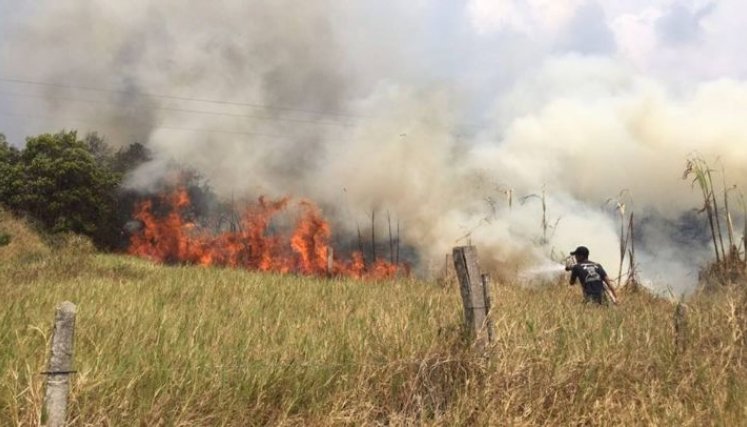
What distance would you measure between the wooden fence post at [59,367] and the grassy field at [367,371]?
158 mm

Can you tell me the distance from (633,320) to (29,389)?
226 inches

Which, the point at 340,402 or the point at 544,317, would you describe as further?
the point at 544,317

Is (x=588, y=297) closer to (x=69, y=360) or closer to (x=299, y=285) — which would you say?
(x=299, y=285)

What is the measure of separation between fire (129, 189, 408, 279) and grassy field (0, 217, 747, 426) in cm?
1482

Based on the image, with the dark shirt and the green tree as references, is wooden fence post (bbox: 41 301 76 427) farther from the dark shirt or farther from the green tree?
the green tree

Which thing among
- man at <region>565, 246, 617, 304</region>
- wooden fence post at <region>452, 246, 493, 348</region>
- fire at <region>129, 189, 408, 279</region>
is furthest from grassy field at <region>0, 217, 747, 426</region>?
fire at <region>129, 189, 408, 279</region>

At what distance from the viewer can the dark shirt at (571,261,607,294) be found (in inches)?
375

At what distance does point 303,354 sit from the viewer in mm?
4504

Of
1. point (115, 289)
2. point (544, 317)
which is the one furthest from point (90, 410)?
point (115, 289)

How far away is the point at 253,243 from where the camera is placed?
23.2 m

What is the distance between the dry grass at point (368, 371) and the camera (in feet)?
11.7

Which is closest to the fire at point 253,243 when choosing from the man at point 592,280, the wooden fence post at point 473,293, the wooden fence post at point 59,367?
the man at point 592,280

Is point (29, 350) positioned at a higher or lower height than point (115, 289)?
lower

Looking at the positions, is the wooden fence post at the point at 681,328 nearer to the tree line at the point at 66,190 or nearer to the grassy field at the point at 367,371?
the grassy field at the point at 367,371
